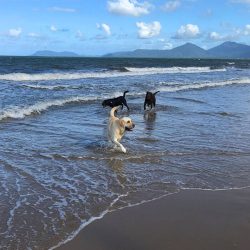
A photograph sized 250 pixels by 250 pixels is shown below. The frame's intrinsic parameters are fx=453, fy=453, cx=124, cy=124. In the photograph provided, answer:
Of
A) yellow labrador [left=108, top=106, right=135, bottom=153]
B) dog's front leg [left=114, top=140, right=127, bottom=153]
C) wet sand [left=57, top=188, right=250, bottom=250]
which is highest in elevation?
yellow labrador [left=108, top=106, right=135, bottom=153]

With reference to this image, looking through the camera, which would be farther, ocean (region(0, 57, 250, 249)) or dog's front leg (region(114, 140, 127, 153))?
dog's front leg (region(114, 140, 127, 153))

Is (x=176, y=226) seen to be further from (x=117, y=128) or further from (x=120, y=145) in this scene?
(x=117, y=128)

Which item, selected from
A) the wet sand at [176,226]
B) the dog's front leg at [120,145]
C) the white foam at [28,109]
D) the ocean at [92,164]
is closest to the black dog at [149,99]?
the ocean at [92,164]

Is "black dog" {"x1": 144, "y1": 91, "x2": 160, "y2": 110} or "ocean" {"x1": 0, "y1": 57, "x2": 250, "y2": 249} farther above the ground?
"black dog" {"x1": 144, "y1": 91, "x2": 160, "y2": 110}

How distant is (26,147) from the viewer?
877 cm

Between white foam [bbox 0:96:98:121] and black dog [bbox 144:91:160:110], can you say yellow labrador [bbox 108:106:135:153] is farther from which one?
black dog [bbox 144:91:160:110]

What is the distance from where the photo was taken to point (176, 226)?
499 centimetres

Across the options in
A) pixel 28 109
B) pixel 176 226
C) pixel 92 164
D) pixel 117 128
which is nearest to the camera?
pixel 176 226

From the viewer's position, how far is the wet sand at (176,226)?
4.52 metres

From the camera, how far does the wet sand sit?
4.52 m

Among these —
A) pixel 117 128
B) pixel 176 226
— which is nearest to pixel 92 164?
pixel 117 128

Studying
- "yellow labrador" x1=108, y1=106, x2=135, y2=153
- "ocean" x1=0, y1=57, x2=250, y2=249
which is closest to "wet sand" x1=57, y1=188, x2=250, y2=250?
"ocean" x1=0, y1=57, x2=250, y2=249

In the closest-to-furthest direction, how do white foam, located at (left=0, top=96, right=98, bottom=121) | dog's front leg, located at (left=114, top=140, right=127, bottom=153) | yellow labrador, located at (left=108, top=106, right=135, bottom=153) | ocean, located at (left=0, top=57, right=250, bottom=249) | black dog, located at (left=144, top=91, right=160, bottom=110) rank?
ocean, located at (left=0, top=57, right=250, bottom=249) → dog's front leg, located at (left=114, top=140, right=127, bottom=153) → yellow labrador, located at (left=108, top=106, right=135, bottom=153) → white foam, located at (left=0, top=96, right=98, bottom=121) → black dog, located at (left=144, top=91, right=160, bottom=110)

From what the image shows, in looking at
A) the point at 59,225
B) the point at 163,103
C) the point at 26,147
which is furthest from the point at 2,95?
the point at 59,225
